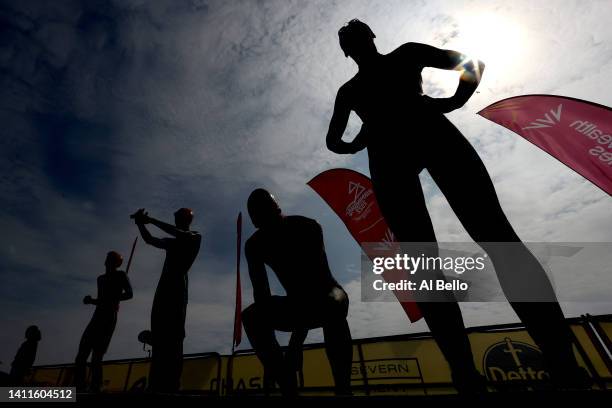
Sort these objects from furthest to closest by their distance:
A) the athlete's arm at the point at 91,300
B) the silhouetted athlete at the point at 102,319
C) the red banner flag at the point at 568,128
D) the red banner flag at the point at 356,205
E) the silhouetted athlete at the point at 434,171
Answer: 1. the red banner flag at the point at 356,205
2. the red banner flag at the point at 568,128
3. the athlete's arm at the point at 91,300
4. the silhouetted athlete at the point at 102,319
5. the silhouetted athlete at the point at 434,171

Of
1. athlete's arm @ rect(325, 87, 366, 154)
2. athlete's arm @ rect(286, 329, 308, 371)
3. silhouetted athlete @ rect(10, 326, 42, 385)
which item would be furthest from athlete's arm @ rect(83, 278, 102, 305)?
athlete's arm @ rect(325, 87, 366, 154)

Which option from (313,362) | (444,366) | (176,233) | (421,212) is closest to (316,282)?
(421,212)

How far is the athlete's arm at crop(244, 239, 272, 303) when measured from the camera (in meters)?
1.79

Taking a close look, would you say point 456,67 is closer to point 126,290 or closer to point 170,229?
point 170,229

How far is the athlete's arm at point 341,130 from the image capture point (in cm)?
210

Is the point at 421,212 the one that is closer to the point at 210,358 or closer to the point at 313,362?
the point at 313,362

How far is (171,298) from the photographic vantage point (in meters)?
3.40

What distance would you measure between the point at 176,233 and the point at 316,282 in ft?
8.82

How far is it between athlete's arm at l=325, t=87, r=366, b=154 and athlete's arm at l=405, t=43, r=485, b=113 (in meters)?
0.55

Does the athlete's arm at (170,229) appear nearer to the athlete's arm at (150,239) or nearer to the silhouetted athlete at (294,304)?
the athlete's arm at (150,239)

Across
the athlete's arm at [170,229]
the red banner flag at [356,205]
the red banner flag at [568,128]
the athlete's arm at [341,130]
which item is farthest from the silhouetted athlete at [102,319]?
the red banner flag at [568,128]

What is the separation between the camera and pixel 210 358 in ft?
20.3

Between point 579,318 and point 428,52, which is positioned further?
point 579,318

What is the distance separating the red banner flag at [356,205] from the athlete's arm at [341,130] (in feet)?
16.6
